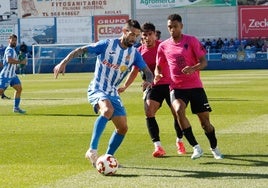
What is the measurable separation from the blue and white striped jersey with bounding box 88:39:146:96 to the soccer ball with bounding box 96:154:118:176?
3.47ft

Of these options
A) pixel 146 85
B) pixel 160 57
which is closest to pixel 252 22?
pixel 160 57

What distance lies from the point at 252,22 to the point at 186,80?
59.5 metres

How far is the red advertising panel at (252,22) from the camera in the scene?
231 feet

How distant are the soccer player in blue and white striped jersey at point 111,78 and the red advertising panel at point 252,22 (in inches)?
2371

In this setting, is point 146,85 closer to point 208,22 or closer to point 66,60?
point 66,60

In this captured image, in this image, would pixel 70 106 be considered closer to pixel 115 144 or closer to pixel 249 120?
pixel 249 120

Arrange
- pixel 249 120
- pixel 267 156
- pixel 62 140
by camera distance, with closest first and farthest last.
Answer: pixel 267 156
pixel 62 140
pixel 249 120

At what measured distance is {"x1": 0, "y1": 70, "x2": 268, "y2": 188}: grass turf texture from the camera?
10023 millimetres

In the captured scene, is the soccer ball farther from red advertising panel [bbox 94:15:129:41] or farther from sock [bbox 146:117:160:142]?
red advertising panel [bbox 94:15:129:41]

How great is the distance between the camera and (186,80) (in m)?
12.1

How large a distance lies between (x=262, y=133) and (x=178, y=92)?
395 cm

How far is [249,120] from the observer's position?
60.7ft

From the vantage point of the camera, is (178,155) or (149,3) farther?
(149,3)

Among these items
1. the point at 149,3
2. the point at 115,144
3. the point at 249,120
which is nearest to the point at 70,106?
the point at 249,120
